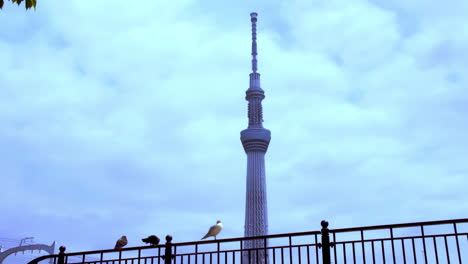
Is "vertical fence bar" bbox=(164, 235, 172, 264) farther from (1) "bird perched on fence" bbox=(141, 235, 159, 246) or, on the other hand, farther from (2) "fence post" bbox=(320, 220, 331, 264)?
(2) "fence post" bbox=(320, 220, 331, 264)

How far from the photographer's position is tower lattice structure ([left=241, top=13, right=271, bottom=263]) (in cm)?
9012

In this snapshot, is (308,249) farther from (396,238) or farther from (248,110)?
(248,110)

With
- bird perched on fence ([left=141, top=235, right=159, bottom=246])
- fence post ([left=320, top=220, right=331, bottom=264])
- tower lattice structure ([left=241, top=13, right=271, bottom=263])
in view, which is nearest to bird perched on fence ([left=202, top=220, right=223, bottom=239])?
bird perched on fence ([left=141, top=235, right=159, bottom=246])

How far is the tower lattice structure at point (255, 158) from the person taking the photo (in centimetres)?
9012

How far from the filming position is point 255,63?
307 feet

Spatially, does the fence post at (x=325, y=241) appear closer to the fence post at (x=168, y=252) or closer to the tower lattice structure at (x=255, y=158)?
the fence post at (x=168, y=252)

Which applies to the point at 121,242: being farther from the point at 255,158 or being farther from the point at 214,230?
the point at 255,158

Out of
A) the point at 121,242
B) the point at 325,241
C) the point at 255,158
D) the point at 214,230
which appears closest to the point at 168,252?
the point at 214,230

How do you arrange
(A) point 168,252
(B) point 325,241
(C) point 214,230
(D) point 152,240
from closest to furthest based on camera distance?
(B) point 325,241 → (A) point 168,252 → (D) point 152,240 → (C) point 214,230

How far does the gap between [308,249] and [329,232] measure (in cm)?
57

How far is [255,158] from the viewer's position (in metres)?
Answer: 91.8

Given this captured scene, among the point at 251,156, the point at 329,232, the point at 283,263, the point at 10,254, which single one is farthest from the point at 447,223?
the point at 251,156

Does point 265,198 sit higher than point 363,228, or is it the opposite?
point 265,198

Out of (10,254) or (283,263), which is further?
(10,254)
